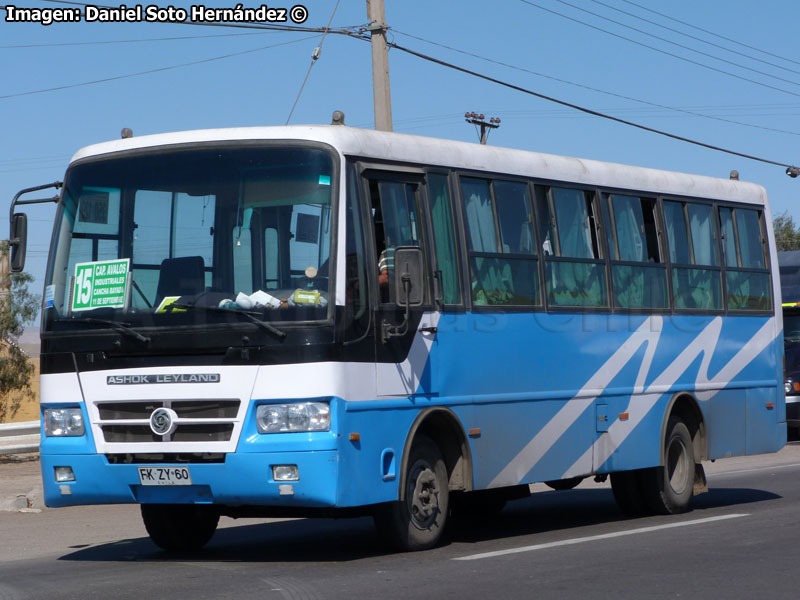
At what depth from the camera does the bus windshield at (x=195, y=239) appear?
977 cm

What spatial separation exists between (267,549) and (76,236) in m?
2.95

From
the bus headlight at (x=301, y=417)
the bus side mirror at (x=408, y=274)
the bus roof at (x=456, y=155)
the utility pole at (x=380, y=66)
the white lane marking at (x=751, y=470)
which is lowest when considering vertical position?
the white lane marking at (x=751, y=470)

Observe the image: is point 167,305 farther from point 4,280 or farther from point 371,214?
point 4,280

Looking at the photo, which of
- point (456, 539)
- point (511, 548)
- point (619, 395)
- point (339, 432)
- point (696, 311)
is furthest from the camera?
point (696, 311)

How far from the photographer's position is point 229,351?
9.66 m

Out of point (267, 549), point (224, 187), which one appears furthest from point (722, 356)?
point (224, 187)

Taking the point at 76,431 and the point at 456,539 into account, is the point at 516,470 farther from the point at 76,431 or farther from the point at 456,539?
the point at 76,431

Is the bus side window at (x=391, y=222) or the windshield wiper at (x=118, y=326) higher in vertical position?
the bus side window at (x=391, y=222)

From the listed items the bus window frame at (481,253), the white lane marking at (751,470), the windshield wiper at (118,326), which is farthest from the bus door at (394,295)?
the white lane marking at (751,470)

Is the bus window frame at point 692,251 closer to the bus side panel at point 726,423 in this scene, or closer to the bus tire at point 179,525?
the bus side panel at point 726,423

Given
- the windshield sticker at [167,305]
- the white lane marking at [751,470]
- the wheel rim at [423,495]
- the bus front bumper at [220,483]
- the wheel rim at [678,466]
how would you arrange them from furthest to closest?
the white lane marking at [751,470], the wheel rim at [678,466], the wheel rim at [423,495], the windshield sticker at [167,305], the bus front bumper at [220,483]

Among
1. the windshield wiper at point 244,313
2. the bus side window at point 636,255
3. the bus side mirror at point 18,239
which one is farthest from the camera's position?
the bus side window at point 636,255

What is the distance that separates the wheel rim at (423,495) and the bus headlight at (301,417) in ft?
3.86

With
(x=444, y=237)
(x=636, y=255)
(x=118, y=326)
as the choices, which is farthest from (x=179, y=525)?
(x=636, y=255)
